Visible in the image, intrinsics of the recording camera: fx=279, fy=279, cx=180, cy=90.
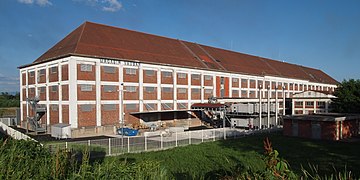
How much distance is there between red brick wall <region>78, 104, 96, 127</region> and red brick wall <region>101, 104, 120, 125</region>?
1026 millimetres

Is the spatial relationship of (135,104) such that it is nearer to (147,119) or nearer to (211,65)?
(147,119)

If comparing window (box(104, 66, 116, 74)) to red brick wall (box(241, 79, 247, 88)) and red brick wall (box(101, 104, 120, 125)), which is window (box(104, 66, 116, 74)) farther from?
red brick wall (box(241, 79, 247, 88))

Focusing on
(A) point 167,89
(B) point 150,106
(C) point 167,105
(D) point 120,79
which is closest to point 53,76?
(D) point 120,79

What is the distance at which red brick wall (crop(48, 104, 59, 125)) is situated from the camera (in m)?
31.1

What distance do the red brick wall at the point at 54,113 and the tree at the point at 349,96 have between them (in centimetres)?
3519

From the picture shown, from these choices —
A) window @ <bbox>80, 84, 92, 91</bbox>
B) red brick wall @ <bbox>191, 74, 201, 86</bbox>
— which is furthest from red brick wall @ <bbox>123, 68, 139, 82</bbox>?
red brick wall @ <bbox>191, 74, 201, 86</bbox>

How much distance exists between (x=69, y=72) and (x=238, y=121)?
21780mm

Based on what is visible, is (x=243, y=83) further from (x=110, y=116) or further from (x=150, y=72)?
(x=110, y=116)

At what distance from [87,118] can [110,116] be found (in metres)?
2.66

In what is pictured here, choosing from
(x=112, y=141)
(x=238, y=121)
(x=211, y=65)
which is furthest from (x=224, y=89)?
(x=112, y=141)

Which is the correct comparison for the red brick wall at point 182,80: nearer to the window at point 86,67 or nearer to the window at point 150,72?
the window at point 150,72

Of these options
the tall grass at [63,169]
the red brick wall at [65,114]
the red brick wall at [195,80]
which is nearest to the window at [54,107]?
the red brick wall at [65,114]

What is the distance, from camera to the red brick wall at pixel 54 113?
102 ft

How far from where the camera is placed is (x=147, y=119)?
3525 cm
